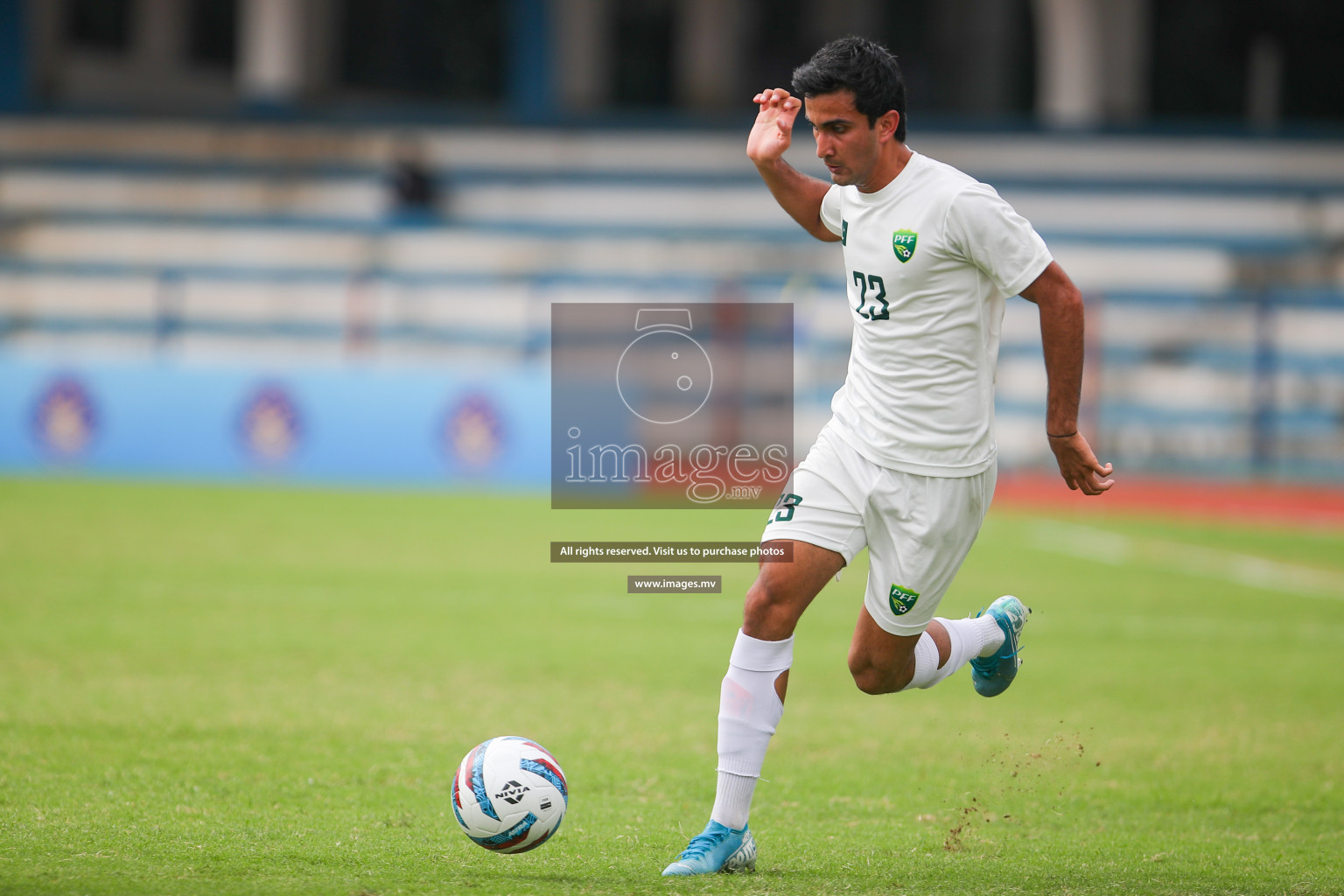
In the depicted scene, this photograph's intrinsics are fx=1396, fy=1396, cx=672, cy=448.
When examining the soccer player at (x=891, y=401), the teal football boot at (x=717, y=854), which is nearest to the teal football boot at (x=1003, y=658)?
the soccer player at (x=891, y=401)

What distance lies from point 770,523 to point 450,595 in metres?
5.48

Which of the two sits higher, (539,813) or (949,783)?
(539,813)

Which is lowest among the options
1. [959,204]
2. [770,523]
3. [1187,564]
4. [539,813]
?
[1187,564]

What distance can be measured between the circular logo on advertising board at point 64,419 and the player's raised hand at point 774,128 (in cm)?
1423

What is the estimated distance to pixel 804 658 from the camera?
765 cm

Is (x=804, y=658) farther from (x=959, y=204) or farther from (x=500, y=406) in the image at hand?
(x=500, y=406)

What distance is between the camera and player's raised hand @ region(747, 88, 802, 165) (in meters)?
4.27

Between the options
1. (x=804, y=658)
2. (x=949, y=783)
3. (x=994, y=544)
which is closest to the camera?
(x=949, y=783)

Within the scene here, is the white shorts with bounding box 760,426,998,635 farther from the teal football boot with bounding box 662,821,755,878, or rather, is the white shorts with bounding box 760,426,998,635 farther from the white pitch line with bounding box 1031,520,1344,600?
the white pitch line with bounding box 1031,520,1344,600

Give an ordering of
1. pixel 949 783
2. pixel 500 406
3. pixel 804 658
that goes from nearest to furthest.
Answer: pixel 949 783, pixel 804 658, pixel 500 406

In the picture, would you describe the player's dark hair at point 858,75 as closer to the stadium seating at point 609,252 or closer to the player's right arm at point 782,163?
the player's right arm at point 782,163

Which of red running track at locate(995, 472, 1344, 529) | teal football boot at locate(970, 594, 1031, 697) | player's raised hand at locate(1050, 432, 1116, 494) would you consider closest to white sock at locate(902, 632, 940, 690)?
teal football boot at locate(970, 594, 1031, 697)

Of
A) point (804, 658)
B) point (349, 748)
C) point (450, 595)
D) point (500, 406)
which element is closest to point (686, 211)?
point (500, 406)

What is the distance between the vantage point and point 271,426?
16.5m
